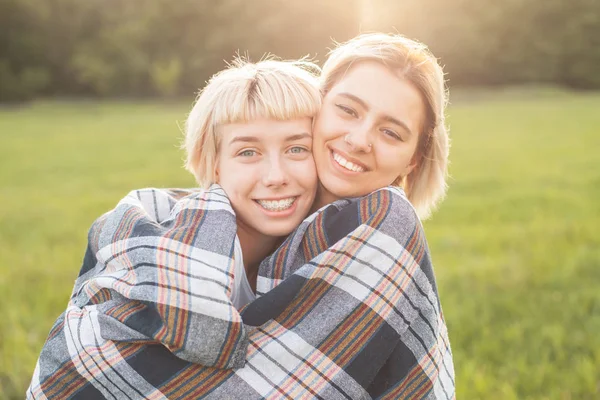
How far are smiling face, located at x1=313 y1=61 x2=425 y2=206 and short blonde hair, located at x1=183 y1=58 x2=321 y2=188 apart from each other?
4.1 inches

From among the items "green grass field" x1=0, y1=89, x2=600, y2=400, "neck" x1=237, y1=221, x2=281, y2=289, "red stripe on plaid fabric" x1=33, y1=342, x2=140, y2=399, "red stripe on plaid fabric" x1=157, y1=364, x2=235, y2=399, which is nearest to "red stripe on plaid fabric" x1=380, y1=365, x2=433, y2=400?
"red stripe on plaid fabric" x1=157, y1=364, x2=235, y2=399

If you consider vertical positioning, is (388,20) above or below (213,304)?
below

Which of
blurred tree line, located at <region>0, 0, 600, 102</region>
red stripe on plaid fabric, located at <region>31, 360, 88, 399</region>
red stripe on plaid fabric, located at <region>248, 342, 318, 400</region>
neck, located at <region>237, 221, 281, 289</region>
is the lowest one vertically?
blurred tree line, located at <region>0, 0, 600, 102</region>

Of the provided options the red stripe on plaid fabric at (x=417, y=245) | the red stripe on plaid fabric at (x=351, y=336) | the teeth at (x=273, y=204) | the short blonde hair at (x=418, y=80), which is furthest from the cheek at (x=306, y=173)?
the red stripe on plaid fabric at (x=351, y=336)

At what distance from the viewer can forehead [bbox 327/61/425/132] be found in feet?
7.43

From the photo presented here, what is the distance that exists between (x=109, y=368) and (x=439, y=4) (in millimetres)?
31920

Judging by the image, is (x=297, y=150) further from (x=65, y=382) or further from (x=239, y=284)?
(x=65, y=382)

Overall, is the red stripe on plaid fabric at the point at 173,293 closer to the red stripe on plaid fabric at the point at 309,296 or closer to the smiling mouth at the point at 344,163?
the red stripe on plaid fabric at the point at 309,296

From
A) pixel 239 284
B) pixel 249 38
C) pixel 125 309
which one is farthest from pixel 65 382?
pixel 249 38

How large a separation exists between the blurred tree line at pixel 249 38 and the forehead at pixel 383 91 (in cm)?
2762

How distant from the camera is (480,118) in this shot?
16.4 m

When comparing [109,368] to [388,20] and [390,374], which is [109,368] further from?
[388,20]

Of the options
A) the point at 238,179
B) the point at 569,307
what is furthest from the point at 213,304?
the point at 569,307

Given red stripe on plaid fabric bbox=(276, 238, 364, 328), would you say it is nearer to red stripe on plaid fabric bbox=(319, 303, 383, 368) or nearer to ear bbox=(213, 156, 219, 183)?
red stripe on plaid fabric bbox=(319, 303, 383, 368)
